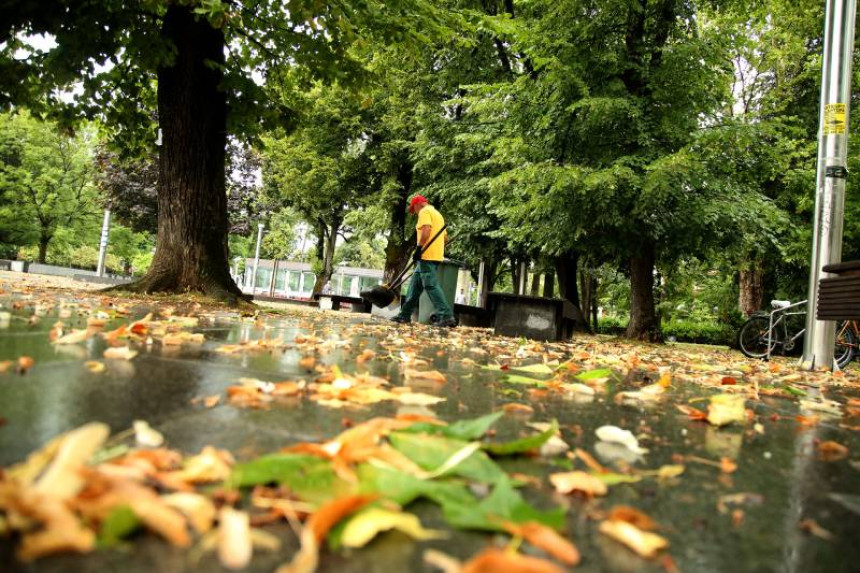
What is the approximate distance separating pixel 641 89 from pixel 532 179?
3358 millimetres

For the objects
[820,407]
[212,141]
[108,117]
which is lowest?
[820,407]

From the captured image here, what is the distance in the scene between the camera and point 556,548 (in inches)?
30.2

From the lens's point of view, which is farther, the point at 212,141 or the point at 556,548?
the point at 212,141

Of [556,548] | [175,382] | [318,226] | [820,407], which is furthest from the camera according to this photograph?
[318,226]

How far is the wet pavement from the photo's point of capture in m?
0.82

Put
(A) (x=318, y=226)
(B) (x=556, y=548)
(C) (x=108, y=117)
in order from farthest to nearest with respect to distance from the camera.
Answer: (A) (x=318, y=226)
(C) (x=108, y=117)
(B) (x=556, y=548)

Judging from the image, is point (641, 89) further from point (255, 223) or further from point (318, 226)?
point (255, 223)

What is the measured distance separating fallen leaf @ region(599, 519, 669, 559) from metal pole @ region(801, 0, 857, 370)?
6587 millimetres

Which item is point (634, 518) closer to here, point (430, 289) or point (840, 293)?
point (840, 293)

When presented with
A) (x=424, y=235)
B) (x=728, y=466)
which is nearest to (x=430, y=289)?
(x=424, y=235)

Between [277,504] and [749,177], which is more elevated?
[749,177]

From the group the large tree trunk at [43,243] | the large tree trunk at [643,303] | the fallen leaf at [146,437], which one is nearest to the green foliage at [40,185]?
the large tree trunk at [43,243]

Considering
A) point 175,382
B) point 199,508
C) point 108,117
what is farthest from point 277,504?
point 108,117

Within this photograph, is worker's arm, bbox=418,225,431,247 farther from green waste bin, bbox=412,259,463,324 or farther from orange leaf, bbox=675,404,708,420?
orange leaf, bbox=675,404,708,420
